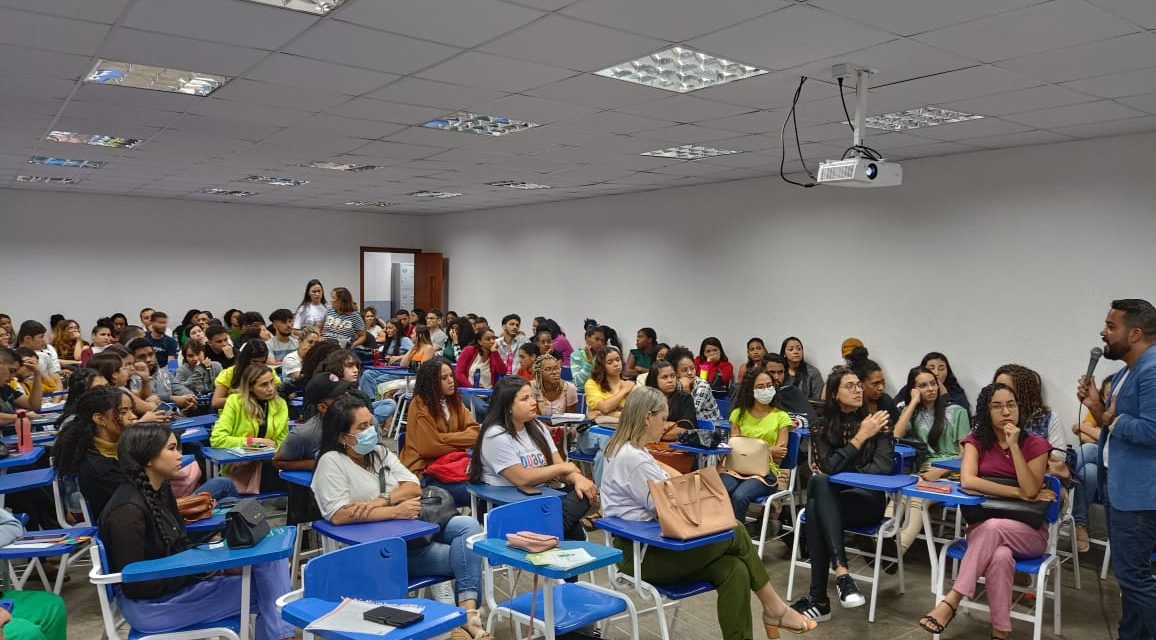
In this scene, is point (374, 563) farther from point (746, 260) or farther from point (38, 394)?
point (746, 260)

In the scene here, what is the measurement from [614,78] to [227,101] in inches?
108

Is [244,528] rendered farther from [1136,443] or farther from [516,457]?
[1136,443]

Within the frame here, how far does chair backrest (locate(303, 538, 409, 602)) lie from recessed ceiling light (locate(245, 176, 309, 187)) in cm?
811

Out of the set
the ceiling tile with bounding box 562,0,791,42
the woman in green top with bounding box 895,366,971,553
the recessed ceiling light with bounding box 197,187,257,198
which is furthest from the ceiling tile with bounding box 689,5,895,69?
the recessed ceiling light with bounding box 197,187,257,198

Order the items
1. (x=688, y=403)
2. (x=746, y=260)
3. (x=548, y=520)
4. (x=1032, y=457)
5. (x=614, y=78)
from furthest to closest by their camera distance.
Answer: (x=746, y=260) → (x=688, y=403) → (x=614, y=78) → (x=1032, y=457) → (x=548, y=520)

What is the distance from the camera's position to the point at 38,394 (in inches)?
242

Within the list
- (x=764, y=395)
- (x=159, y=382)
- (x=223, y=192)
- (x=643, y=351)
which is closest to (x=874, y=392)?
(x=764, y=395)

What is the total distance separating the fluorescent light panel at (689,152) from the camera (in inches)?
304

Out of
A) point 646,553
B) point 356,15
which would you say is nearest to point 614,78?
point 356,15

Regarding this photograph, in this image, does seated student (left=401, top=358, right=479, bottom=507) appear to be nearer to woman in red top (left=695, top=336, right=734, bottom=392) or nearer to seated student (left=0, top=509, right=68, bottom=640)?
seated student (left=0, top=509, right=68, bottom=640)

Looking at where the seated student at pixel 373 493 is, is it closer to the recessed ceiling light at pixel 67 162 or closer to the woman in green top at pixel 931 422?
the woman in green top at pixel 931 422

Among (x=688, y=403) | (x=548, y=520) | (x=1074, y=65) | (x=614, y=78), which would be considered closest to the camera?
(x=548, y=520)

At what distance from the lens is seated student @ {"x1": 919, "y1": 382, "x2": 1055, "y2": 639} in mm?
3895

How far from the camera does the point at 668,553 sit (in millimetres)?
3615
